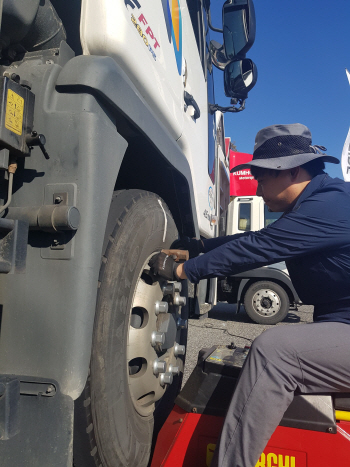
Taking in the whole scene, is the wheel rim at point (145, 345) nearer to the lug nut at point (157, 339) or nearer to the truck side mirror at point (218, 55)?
the lug nut at point (157, 339)

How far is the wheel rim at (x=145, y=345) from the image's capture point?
147 cm

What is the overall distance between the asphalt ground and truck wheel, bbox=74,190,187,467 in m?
1.96

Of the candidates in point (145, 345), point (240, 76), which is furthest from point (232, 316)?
point (145, 345)

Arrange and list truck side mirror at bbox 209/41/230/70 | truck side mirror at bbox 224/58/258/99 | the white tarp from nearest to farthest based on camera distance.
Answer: truck side mirror at bbox 224/58/258/99 → truck side mirror at bbox 209/41/230/70 → the white tarp

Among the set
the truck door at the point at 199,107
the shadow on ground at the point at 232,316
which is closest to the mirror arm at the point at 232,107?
the truck door at the point at 199,107

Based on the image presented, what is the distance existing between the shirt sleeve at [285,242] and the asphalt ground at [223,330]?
2.12 m

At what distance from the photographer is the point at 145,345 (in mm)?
1510

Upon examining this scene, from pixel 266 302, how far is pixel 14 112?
5719 mm

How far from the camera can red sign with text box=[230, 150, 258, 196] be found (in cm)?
705

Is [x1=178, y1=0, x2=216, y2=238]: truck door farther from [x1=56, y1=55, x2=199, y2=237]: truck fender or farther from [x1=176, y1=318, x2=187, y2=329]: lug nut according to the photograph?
[x1=176, y1=318, x2=187, y2=329]: lug nut

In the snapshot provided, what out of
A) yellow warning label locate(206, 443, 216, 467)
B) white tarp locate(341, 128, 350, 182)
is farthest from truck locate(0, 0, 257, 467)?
white tarp locate(341, 128, 350, 182)

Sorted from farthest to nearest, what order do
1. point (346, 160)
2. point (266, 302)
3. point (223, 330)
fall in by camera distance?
point (266, 302)
point (223, 330)
point (346, 160)

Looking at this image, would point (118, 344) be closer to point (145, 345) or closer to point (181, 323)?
point (145, 345)

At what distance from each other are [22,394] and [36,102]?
778 millimetres
